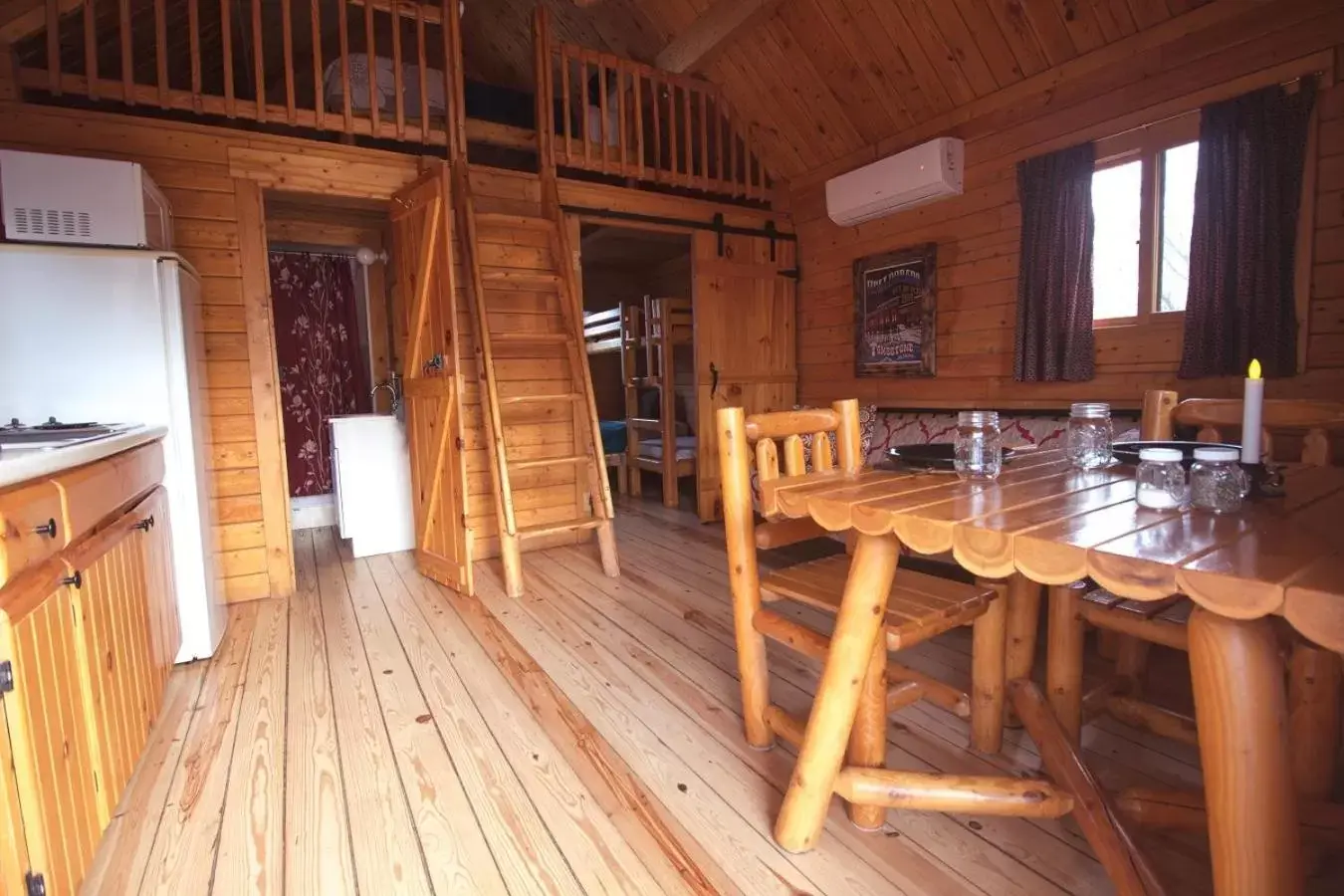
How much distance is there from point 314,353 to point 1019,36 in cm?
494

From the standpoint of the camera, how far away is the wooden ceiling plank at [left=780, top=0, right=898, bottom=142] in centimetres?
384

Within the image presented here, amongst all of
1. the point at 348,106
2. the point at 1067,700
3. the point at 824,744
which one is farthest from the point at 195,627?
the point at 1067,700

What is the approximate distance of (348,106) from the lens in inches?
137

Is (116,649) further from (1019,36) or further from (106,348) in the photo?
(1019,36)

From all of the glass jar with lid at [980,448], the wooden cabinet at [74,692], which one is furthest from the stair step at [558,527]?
the glass jar with lid at [980,448]

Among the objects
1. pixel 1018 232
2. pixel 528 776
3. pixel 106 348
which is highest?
pixel 1018 232

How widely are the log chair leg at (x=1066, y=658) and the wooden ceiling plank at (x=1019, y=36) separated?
2.99 m

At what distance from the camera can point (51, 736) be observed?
3.62 ft

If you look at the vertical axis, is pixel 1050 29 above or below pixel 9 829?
above

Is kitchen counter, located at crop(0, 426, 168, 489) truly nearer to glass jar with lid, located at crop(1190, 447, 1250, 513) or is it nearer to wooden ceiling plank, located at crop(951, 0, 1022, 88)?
glass jar with lid, located at crop(1190, 447, 1250, 513)

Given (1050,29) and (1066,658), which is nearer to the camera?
(1066,658)

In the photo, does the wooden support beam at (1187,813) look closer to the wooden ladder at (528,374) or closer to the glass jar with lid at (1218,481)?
the glass jar with lid at (1218,481)

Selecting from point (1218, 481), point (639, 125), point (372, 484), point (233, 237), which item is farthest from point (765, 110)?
point (1218, 481)

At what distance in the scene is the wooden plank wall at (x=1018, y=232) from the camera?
260cm
